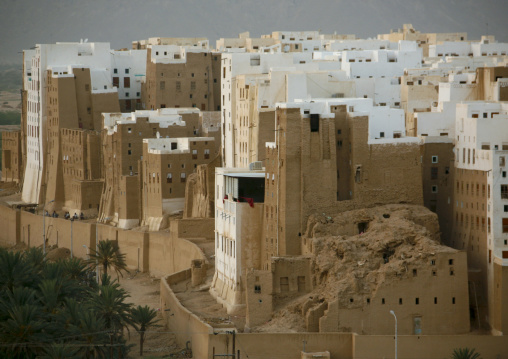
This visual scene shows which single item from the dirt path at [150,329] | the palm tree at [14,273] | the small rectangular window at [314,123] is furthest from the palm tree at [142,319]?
the small rectangular window at [314,123]

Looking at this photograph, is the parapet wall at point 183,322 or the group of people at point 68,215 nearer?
the parapet wall at point 183,322

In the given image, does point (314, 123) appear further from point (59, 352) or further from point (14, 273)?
point (59, 352)

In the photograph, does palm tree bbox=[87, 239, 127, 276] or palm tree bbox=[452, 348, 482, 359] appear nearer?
palm tree bbox=[452, 348, 482, 359]

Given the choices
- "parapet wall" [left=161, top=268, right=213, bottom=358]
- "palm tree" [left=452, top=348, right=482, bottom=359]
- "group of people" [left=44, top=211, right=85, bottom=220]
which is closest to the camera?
"palm tree" [left=452, top=348, right=482, bottom=359]

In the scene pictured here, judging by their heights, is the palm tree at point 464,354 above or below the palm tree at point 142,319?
below

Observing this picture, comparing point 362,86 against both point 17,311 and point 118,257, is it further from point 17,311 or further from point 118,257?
point 17,311

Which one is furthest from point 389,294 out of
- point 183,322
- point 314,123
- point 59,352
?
point 59,352

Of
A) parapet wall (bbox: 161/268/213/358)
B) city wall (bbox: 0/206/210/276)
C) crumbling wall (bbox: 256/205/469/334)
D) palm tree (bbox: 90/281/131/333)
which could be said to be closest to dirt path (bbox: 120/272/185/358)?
parapet wall (bbox: 161/268/213/358)

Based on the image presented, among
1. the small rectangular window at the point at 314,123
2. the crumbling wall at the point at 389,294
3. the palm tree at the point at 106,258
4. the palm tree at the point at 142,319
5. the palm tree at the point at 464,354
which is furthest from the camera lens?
the palm tree at the point at 106,258

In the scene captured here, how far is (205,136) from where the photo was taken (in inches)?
3986

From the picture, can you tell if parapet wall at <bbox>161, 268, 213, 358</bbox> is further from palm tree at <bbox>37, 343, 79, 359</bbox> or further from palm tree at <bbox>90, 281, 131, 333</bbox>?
palm tree at <bbox>37, 343, 79, 359</bbox>

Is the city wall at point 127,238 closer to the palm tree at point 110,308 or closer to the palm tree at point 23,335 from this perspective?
the palm tree at point 110,308

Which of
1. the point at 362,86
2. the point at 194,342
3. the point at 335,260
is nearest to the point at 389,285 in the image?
the point at 335,260

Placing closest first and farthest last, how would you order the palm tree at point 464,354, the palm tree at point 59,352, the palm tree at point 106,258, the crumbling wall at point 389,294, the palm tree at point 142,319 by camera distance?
the palm tree at point 59,352 → the palm tree at point 464,354 → the crumbling wall at point 389,294 → the palm tree at point 142,319 → the palm tree at point 106,258
